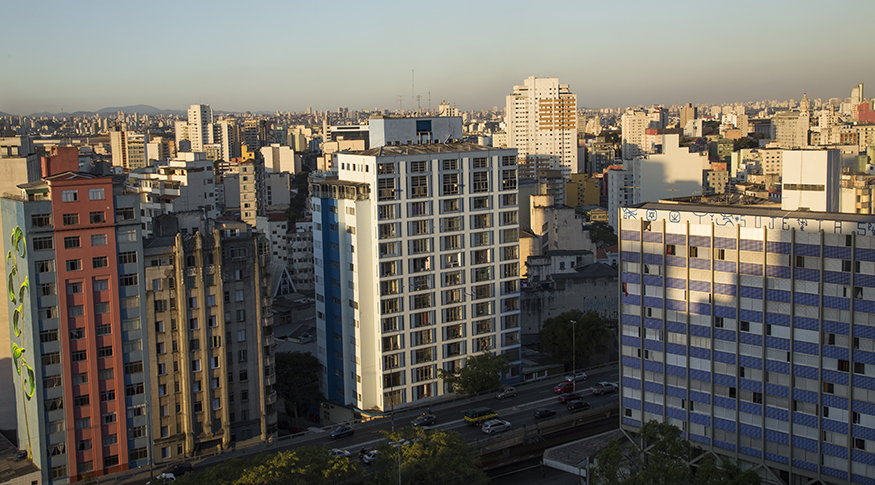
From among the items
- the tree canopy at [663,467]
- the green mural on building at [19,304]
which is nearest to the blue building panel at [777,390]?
the tree canopy at [663,467]

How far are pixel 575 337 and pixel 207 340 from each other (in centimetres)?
2516

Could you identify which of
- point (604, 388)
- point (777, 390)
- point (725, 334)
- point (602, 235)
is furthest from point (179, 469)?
point (602, 235)

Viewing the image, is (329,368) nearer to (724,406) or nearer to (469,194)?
(469,194)

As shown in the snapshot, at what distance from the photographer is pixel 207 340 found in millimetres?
43750

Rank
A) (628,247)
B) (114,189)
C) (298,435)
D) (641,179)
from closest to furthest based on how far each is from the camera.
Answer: (628,247) < (114,189) < (298,435) < (641,179)

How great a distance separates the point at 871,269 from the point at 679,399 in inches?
388

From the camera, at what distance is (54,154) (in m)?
46.8

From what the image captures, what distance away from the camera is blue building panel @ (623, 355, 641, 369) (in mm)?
39506

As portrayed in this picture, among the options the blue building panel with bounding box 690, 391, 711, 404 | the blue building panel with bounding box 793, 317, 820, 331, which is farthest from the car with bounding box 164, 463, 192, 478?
the blue building panel with bounding box 793, 317, 820, 331

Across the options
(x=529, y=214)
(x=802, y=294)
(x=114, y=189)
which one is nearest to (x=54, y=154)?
(x=114, y=189)

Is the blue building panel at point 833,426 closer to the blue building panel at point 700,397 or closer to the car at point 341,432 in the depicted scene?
the blue building panel at point 700,397

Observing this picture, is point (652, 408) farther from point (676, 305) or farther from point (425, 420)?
point (425, 420)

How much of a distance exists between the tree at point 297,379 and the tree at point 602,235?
64851 millimetres

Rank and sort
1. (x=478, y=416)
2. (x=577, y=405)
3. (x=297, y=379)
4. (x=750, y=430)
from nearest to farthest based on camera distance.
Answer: (x=750, y=430) → (x=478, y=416) → (x=577, y=405) → (x=297, y=379)
